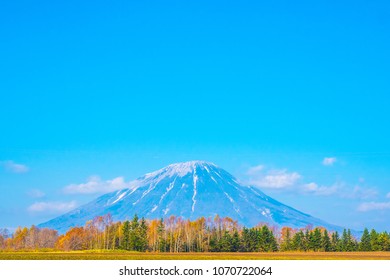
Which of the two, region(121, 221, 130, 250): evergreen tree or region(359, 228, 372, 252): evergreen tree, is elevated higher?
region(121, 221, 130, 250): evergreen tree

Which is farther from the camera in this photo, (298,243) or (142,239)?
(298,243)

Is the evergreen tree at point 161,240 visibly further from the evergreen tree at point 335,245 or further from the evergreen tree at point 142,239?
the evergreen tree at point 335,245

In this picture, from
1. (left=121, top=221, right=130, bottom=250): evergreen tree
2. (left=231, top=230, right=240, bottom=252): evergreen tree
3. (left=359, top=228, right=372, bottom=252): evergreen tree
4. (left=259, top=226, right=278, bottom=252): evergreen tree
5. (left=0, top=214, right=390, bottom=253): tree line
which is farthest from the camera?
(left=359, top=228, right=372, bottom=252): evergreen tree

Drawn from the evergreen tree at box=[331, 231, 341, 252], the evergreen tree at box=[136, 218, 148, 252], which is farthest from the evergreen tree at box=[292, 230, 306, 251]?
the evergreen tree at box=[136, 218, 148, 252]

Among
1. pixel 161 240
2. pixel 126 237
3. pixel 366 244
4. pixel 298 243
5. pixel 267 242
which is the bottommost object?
pixel 366 244

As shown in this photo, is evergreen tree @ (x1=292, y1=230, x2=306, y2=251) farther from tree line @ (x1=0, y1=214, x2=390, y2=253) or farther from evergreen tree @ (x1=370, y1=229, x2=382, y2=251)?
evergreen tree @ (x1=370, y1=229, x2=382, y2=251)

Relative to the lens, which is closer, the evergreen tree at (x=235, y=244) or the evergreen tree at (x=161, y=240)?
the evergreen tree at (x=161, y=240)

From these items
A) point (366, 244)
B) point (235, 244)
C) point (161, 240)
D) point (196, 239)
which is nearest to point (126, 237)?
point (161, 240)

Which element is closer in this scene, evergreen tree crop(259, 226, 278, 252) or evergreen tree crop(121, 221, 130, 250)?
evergreen tree crop(121, 221, 130, 250)

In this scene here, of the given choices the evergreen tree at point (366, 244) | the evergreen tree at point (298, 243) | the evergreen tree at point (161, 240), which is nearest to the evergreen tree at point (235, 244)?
the evergreen tree at point (161, 240)

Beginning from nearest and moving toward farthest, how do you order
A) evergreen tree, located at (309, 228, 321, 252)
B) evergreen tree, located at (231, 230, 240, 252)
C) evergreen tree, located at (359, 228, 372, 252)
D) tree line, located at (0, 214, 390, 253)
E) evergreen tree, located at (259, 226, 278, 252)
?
tree line, located at (0, 214, 390, 253) → evergreen tree, located at (231, 230, 240, 252) → evergreen tree, located at (259, 226, 278, 252) → evergreen tree, located at (309, 228, 321, 252) → evergreen tree, located at (359, 228, 372, 252)

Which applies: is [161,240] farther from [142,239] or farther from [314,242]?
[314,242]

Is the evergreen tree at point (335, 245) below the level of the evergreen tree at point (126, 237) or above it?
below
